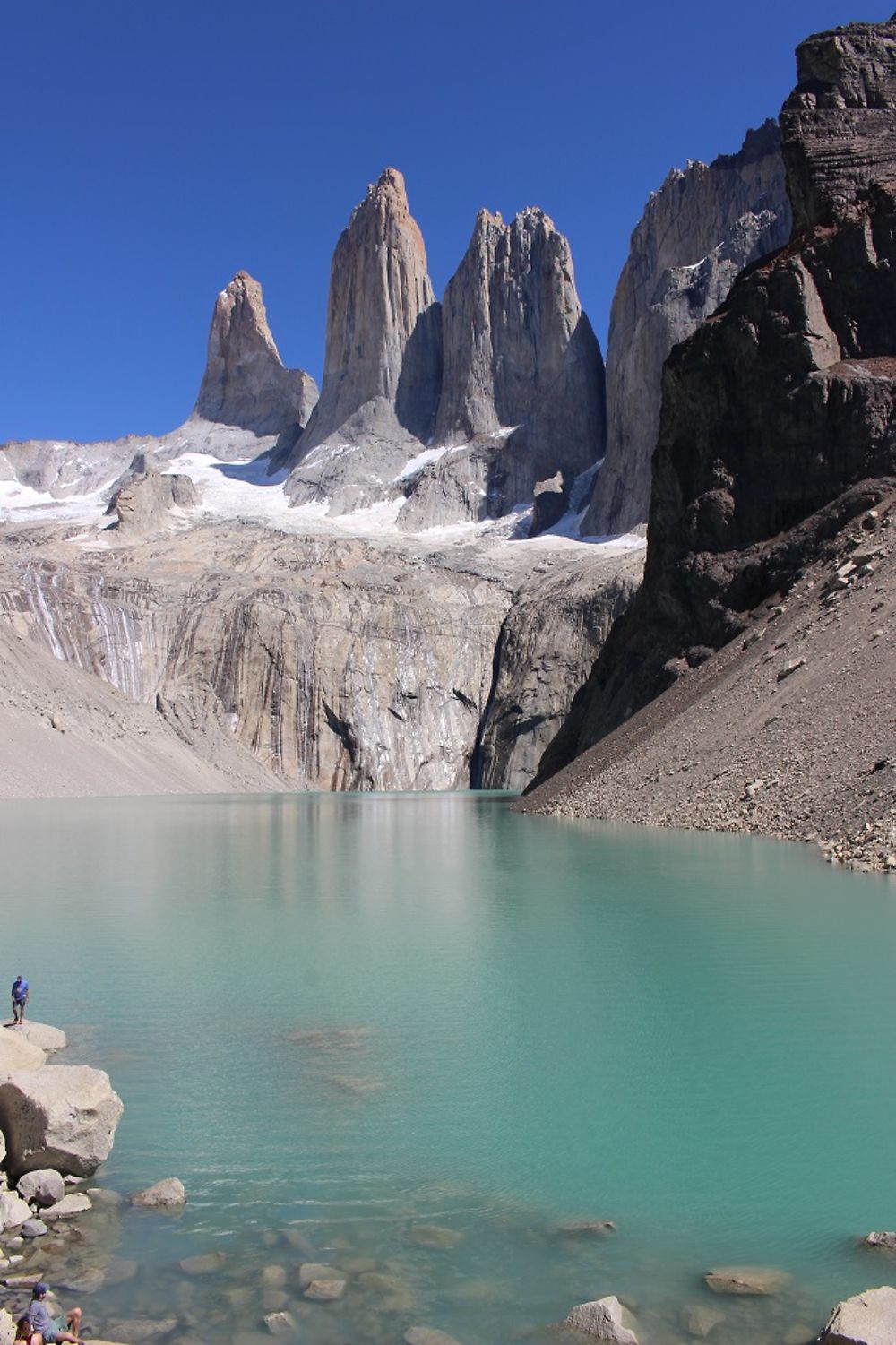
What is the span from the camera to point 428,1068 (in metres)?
9.60

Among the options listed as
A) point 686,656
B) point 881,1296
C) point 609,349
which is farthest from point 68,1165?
point 609,349

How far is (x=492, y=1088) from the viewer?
9070 millimetres

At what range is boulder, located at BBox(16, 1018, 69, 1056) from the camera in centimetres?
988

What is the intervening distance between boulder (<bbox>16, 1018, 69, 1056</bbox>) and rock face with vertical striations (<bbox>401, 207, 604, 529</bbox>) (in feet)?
362

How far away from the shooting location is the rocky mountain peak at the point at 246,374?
541ft

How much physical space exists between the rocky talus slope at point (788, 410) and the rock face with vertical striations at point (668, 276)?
52589 millimetres

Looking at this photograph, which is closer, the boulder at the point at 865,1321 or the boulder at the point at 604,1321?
the boulder at the point at 865,1321

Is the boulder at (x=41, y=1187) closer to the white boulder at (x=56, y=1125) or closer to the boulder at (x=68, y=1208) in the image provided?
the boulder at (x=68, y=1208)

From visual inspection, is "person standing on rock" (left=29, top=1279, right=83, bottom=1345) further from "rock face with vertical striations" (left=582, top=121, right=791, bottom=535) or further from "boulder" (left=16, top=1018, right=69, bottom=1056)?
"rock face with vertical striations" (left=582, top=121, right=791, bottom=535)

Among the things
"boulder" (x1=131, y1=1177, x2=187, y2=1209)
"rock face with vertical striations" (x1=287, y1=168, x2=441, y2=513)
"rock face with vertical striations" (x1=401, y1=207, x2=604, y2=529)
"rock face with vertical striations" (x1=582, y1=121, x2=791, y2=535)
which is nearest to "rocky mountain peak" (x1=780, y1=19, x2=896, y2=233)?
"boulder" (x1=131, y1=1177, x2=187, y2=1209)

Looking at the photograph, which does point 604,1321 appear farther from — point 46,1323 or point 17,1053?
point 17,1053

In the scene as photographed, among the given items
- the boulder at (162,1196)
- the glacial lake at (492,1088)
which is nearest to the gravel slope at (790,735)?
the glacial lake at (492,1088)

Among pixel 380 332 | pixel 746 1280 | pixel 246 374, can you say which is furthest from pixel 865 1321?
pixel 246 374

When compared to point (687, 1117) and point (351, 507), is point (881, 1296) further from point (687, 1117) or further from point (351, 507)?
point (351, 507)
